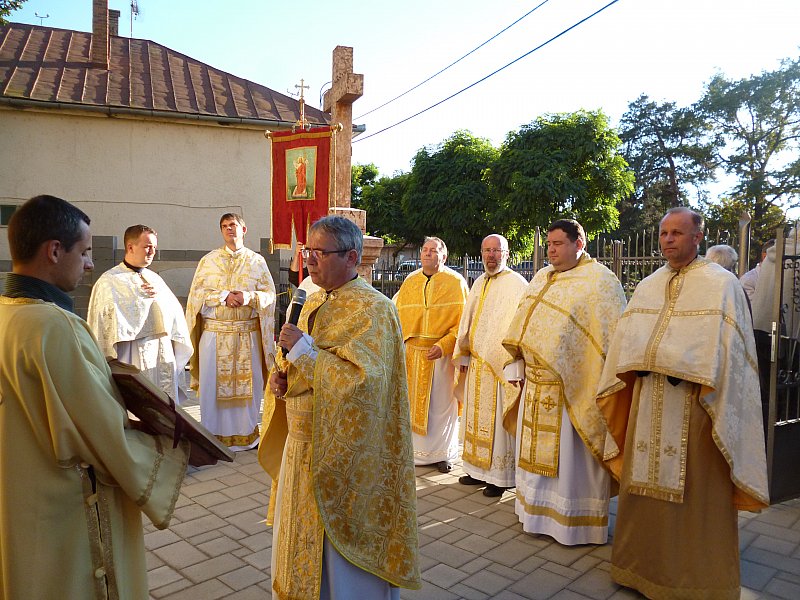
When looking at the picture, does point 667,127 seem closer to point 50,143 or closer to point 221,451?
point 50,143

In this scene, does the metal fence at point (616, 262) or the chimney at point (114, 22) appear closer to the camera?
the metal fence at point (616, 262)

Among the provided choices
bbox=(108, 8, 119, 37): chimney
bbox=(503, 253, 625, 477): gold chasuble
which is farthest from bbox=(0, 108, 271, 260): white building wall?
bbox=(503, 253, 625, 477): gold chasuble

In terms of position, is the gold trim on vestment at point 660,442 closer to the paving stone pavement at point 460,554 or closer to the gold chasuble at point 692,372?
the gold chasuble at point 692,372

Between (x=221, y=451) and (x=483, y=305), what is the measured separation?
3.98 metres

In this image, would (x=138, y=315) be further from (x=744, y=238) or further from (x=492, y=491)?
(x=744, y=238)

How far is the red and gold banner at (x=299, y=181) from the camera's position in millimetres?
7133

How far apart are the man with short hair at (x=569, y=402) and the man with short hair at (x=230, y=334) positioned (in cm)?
312

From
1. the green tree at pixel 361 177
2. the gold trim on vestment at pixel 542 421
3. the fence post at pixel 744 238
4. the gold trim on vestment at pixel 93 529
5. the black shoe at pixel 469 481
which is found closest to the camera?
the gold trim on vestment at pixel 93 529

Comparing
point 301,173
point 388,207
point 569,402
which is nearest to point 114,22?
point 301,173

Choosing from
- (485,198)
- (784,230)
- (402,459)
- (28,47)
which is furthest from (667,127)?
(402,459)

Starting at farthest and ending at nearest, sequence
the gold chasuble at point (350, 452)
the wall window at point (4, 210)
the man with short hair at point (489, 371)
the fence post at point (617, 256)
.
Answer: the wall window at point (4, 210) < the fence post at point (617, 256) < the man with short hair at point (489, 371) < the gold chasuble at point (350, 452)

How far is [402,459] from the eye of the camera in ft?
9.41

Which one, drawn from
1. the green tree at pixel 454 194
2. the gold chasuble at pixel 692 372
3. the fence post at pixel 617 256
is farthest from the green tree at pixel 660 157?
the gold chasuble at pixel 692 372

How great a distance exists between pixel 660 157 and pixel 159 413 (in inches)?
1931
